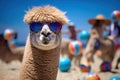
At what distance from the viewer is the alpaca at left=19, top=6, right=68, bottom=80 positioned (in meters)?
1.88

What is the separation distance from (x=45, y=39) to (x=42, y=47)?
0.21 feet

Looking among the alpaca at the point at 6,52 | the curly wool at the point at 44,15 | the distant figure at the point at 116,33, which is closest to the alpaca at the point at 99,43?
the distant figure at the point at 116,33

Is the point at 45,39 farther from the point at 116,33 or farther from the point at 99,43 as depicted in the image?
the point at 116,33

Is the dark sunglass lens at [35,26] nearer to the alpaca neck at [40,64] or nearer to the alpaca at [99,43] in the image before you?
the alpaca neck at [40,64]

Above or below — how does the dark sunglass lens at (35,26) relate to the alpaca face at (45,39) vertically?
above

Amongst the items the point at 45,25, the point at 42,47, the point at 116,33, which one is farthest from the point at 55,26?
the point at 116,33

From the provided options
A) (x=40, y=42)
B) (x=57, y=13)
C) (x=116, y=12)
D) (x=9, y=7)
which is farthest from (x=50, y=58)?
(x=116, y=12)

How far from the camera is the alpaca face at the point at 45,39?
185cm

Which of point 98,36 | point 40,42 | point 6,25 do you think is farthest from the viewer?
point 98,36

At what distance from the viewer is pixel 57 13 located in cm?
199

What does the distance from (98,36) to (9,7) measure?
5.48 ft

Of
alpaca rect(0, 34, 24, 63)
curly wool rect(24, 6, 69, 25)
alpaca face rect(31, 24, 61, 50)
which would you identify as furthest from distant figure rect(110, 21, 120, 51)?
alpaca face rect(31, 24, 61, 50)

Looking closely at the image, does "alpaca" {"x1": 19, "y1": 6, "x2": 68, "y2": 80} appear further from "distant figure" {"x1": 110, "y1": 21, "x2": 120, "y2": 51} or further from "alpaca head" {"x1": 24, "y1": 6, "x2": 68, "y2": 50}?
"distant figure" {"x1": 110, "y1": 21, "x2": 120, "y2": 51}

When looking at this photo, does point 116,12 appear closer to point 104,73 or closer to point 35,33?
point 104,73
